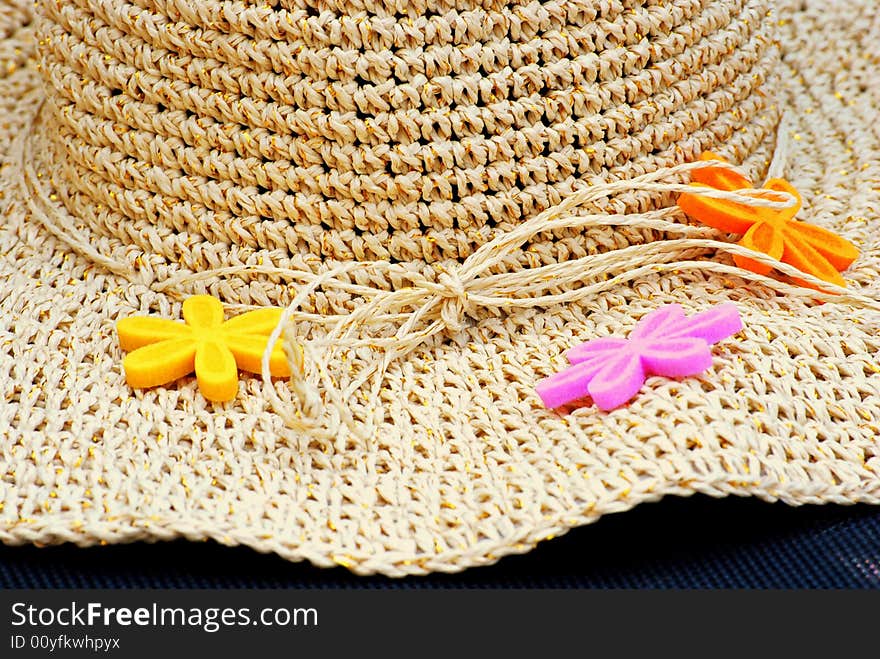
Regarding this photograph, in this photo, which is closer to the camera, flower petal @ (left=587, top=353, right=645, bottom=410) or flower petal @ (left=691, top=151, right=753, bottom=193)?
flower petal @ (left=587, top=353, right=645, bottom=410)

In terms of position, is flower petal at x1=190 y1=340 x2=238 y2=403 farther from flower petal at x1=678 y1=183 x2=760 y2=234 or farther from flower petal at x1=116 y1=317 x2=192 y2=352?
flower petal at x1=678 y1=183 x2=760 y2=234

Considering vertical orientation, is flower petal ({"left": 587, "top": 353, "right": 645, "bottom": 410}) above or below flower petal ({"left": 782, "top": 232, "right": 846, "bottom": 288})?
Result: below

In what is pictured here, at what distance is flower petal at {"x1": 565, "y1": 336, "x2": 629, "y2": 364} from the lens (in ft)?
2.43

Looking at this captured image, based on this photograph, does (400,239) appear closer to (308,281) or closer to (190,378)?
(308,281)

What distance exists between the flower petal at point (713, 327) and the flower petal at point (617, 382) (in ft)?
0.12

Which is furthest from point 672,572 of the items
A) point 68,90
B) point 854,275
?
point 68,90

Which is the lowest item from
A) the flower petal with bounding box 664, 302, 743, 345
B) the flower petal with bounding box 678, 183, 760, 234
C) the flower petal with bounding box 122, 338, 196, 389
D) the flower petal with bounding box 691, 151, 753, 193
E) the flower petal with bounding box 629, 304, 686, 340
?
the flower petal with bounding box 122, 338, 196, 389

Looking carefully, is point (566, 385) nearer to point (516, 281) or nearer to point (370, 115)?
point (516, 281)

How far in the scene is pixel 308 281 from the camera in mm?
791

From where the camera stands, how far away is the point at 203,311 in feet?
2.57

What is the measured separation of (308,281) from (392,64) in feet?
0.57

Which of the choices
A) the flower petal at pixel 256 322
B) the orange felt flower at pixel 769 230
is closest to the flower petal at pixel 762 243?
the orange felt flower at pixel 769 230

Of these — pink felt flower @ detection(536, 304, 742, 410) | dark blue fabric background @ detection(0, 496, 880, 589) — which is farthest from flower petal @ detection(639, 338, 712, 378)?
dark blue fabric background @ detection(0, 496, 880, 589)

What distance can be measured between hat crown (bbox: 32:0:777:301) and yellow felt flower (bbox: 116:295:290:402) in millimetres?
51
